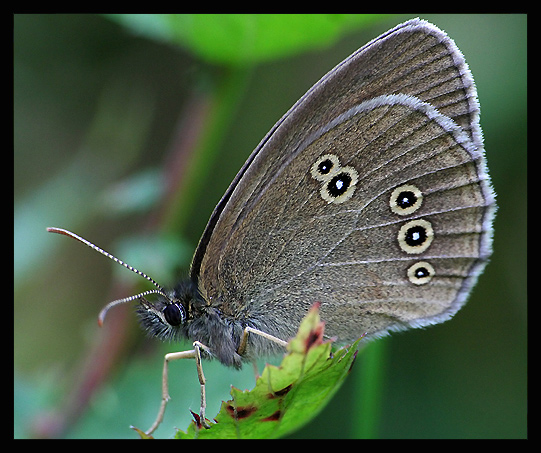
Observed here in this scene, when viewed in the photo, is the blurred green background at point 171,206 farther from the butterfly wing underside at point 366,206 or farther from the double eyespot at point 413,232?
the double eyespot at point 413,232

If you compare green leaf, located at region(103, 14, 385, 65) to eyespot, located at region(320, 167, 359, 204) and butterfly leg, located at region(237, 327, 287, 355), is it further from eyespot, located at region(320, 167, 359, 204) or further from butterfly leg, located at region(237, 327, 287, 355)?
butterfly leg, located at region(237, 327, 287, 355)

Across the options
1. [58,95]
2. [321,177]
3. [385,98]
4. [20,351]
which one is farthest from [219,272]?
[58,95]

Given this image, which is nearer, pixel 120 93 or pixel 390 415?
pixel 390 415

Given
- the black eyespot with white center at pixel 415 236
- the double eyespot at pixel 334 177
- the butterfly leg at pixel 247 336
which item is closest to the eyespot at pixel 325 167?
the double eyespot at pixel 334 177

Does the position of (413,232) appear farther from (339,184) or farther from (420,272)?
(339,184)

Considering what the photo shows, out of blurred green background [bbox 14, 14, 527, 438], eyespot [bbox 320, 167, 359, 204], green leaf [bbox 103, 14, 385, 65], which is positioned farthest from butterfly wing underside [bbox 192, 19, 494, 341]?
green leaf [bbox 103, 14, 385, 65]

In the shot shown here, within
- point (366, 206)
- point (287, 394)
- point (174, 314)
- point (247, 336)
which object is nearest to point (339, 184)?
point (366, 206)
